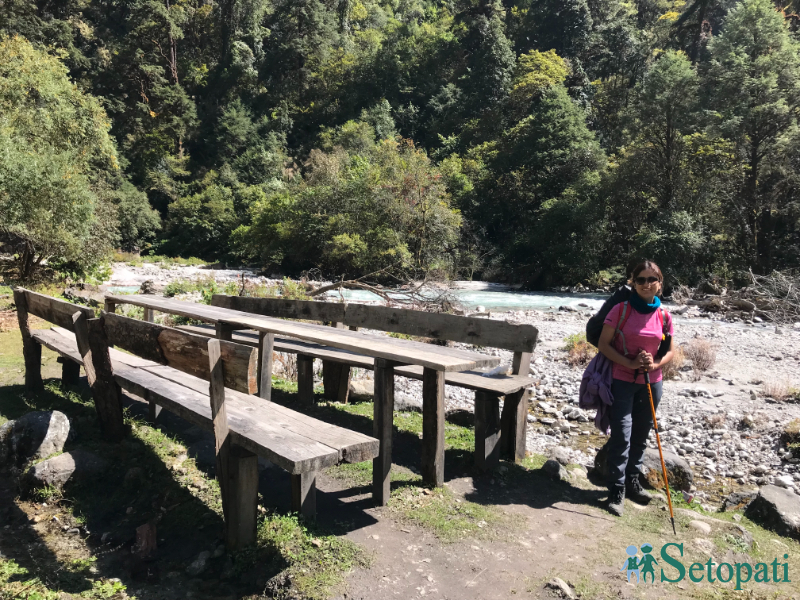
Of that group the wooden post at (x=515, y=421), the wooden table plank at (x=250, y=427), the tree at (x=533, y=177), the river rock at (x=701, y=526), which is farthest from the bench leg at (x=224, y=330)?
the tree at (x=533, y=177)

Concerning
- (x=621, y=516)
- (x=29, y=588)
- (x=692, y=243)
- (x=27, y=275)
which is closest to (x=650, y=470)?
(x=621, y=516)

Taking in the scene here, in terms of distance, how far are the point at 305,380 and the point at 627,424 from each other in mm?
3061

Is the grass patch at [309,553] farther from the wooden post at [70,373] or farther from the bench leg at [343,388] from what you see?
the wooden post at [70,373]

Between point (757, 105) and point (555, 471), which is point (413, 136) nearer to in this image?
point (757, 105)

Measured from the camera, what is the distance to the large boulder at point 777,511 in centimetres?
357

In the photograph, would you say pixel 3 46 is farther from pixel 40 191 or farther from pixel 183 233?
pixel 183 233

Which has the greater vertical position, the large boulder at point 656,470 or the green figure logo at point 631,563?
the green figure logo at point 631,563

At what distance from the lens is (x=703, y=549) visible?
301 cm

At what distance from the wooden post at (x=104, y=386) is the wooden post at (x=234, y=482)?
1.81 m

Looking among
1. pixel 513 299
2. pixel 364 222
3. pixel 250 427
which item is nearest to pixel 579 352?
pixel 250 427

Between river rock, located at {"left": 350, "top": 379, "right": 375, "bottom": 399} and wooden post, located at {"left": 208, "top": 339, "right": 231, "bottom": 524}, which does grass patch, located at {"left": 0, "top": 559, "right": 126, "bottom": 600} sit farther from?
river rock, located at {"left": 350, "top": 379, "right": 375, "bottom": 399}

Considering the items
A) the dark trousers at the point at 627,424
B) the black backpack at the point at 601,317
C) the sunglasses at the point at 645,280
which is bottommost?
the dark trousers at the point at 627,424

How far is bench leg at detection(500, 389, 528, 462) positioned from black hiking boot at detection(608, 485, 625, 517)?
0.85 meters

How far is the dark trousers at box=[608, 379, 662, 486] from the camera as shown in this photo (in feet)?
11.5
